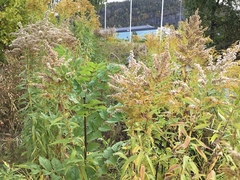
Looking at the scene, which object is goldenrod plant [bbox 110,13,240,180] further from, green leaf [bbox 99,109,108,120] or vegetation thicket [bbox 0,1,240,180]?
green leaf [bbox 99,109,108,120]

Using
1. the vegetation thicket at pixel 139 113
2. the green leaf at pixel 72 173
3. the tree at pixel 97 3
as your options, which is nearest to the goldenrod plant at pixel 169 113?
the vegetation thicket at pixel 139 113

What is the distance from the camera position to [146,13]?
3086cm

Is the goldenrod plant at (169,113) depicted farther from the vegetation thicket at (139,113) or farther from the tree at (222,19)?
the tree at (222,19)

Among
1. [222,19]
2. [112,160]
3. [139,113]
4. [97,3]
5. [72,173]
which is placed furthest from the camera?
[97,3]

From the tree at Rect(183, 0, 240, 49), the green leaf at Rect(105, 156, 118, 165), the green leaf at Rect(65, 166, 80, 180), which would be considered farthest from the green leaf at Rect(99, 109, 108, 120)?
the tree at Rect(183, 0, 240, 49)

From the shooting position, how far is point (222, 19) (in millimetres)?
14336

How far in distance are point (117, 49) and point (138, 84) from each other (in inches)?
350

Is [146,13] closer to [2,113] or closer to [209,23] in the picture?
[209,23]

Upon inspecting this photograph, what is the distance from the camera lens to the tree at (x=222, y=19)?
1419 centimetres

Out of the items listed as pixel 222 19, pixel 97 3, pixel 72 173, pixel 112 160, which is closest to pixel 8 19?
pixel 72 173

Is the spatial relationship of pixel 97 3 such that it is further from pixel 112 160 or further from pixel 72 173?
pixel 112 160

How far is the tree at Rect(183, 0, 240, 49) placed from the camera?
46.5 feet

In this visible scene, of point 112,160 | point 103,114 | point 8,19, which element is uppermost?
point 8,19

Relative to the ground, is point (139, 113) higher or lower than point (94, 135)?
higher
